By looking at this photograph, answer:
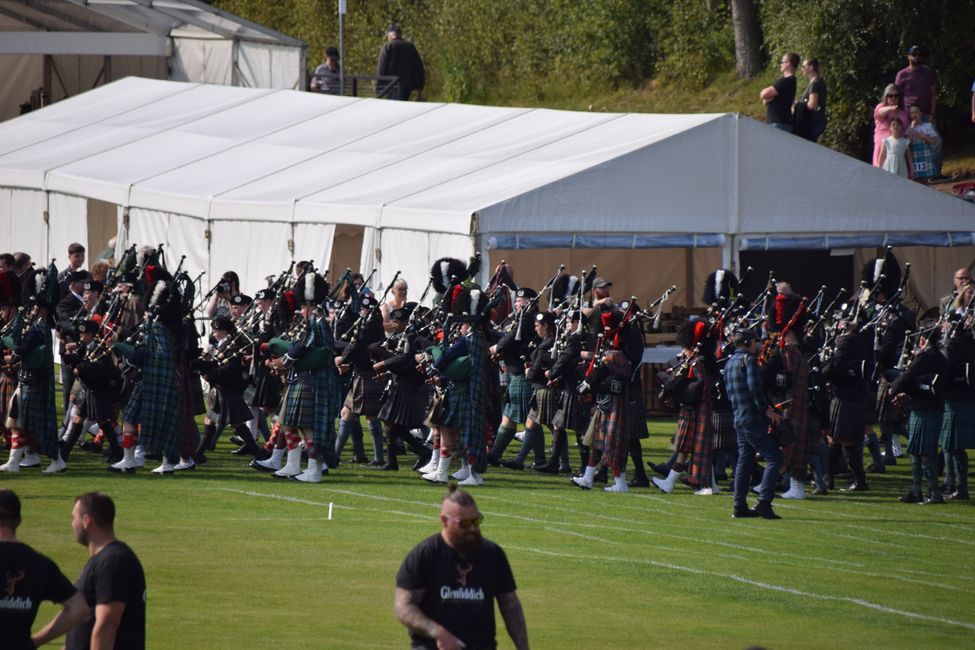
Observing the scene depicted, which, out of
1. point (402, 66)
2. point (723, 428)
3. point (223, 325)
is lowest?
point (723, 428)

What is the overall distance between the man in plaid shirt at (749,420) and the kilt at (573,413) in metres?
2.16

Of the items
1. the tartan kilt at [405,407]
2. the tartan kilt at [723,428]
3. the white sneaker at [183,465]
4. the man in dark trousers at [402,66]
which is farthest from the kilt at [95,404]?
the man in dark trousers at [402,66]

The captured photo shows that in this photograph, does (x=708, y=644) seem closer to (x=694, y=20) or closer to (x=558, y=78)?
(x=694, y=20)

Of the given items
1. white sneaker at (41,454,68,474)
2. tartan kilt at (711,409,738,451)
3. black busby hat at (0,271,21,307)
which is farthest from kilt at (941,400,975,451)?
black busby hat at (0,271,21,307)

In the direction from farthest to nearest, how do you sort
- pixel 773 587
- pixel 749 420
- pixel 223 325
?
pixel 223 325 → pixel 749 420 → pixel 773 587

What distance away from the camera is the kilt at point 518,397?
15773 mm

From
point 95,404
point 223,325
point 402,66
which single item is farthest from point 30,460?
point 402,66

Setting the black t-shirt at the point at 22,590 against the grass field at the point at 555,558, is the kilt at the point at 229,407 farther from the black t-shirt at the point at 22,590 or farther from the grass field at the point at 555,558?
the black t-shirt at the point at 22,590

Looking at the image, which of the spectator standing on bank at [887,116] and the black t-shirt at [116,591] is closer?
the black t-shirt at [116,591]

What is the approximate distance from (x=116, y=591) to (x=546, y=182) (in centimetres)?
1272

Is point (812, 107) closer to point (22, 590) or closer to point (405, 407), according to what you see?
point (405, 407)

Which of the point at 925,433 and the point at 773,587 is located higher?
the point at 925,433

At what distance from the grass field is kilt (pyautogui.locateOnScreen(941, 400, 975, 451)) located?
1.60 feet

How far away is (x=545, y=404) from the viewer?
602 inches
